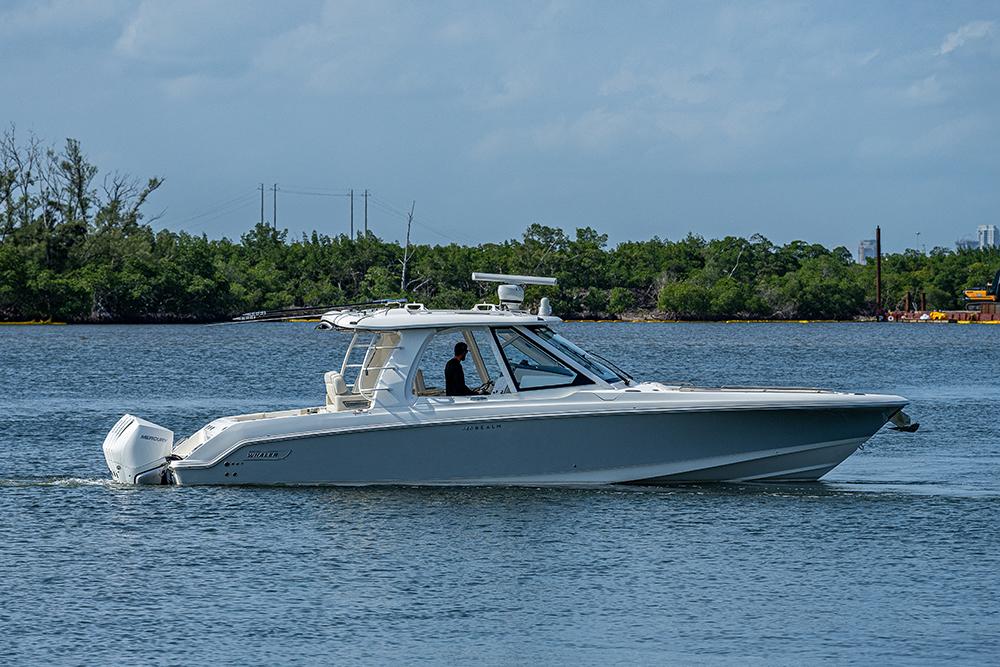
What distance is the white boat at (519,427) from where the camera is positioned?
60.9ft

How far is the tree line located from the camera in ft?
364

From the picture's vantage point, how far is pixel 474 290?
137 m

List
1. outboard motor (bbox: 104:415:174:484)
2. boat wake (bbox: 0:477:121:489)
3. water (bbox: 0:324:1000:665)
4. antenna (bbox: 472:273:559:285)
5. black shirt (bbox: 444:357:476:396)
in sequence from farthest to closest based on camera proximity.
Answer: boat wake (bbox: 0:477:121:489), outboard motor (bbox: 104:415:174:484), antenna (bbox: 472:273:559:285), black shirt (bbox: 444:357:476:396), water (bbox: 0:324:1000:665)

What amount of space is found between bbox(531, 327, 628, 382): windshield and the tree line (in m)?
91.9

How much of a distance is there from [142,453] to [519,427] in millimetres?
4750

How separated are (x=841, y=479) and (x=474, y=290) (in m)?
115

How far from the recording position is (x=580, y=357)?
62.3 ft

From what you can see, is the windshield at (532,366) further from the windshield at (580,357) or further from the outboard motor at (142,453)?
the outboard motor at (142,453)

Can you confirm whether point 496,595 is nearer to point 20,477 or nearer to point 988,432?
point 20,477

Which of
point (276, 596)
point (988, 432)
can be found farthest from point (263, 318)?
point (988, 432)

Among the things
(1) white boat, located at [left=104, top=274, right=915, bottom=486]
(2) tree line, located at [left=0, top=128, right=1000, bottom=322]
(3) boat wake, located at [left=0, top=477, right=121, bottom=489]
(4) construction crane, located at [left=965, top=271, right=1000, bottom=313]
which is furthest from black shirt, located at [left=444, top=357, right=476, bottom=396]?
(4) construction crane, located at [left=965, top=271, right=1000, bottom=313]

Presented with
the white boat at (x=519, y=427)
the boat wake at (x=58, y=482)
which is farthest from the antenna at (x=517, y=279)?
the boat wake at (x=58, y=482)

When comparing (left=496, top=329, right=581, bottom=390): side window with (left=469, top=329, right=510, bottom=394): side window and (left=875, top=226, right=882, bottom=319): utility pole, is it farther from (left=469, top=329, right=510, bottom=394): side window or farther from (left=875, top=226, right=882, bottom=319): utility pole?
(left=875, top=226, right=882, bottom=319): utility pole

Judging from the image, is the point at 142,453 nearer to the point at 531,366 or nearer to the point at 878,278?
the point at 531,366
